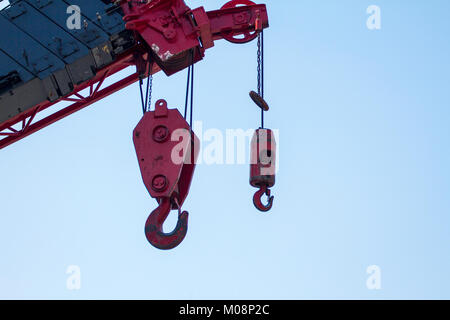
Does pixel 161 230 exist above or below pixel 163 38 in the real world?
below

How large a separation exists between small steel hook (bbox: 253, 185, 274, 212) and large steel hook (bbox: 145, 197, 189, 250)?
0.83 meters

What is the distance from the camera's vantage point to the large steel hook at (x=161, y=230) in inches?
363

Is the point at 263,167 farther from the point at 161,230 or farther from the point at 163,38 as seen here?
the point at 163,38

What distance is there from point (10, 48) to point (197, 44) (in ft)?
8.15

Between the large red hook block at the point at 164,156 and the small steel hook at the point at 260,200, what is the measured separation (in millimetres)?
840

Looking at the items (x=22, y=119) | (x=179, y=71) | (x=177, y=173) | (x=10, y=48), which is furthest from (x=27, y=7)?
(x=177, y=173)

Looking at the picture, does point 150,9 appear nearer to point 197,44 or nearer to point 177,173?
point 197,44

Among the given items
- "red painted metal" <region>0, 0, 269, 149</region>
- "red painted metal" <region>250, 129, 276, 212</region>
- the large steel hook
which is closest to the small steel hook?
"red painted metal" <region>250, 129, 276, 212</region>

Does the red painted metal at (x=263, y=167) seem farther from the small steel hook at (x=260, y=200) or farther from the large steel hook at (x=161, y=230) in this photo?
the large steel hook at (x=161, y=230)

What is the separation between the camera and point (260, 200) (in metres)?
9.48

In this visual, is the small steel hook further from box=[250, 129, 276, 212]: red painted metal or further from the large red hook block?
the large red hook block

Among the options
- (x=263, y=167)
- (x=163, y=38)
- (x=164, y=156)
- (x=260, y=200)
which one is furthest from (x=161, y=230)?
(x=163, y=38)

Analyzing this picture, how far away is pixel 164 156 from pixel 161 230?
3.25 ft

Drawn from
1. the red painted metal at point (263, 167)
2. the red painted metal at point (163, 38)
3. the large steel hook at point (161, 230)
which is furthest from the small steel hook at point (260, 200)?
the red painted metal at point (163, 38)
